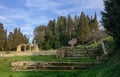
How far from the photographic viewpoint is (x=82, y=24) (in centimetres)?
7150

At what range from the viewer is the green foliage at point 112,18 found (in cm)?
1860

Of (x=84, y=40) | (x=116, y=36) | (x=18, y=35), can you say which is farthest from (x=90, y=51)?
(x=18, y=35)

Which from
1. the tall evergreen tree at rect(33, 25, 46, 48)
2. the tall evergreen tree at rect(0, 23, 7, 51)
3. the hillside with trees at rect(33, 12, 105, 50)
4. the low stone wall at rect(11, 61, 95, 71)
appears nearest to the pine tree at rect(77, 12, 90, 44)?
the hillside with trees at rect(33, 12, 105, 50)

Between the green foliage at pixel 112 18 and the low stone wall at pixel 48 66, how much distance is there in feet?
12.4

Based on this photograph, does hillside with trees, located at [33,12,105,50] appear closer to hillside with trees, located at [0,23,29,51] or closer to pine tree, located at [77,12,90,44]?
pine tree, located at [77,12,90,44]

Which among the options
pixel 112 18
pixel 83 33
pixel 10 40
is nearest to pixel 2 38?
pixel 10 40

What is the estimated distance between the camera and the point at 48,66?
77.9 feet

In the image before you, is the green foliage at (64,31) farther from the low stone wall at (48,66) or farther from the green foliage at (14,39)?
the low stone wall at (48,66)

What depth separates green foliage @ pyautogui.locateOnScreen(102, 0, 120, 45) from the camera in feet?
61.0

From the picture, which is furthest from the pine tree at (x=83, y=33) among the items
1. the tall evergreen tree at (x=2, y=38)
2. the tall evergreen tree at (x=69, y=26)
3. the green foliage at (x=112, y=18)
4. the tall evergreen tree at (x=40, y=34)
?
the green foliage at (x=112, y=18)

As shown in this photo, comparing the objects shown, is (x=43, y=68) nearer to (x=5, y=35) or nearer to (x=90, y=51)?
(x=90, y=51)

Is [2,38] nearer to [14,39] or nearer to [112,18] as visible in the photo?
[14,39]

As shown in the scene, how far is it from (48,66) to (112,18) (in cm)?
699

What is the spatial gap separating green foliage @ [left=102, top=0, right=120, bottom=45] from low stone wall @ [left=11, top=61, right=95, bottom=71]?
3772 mm
